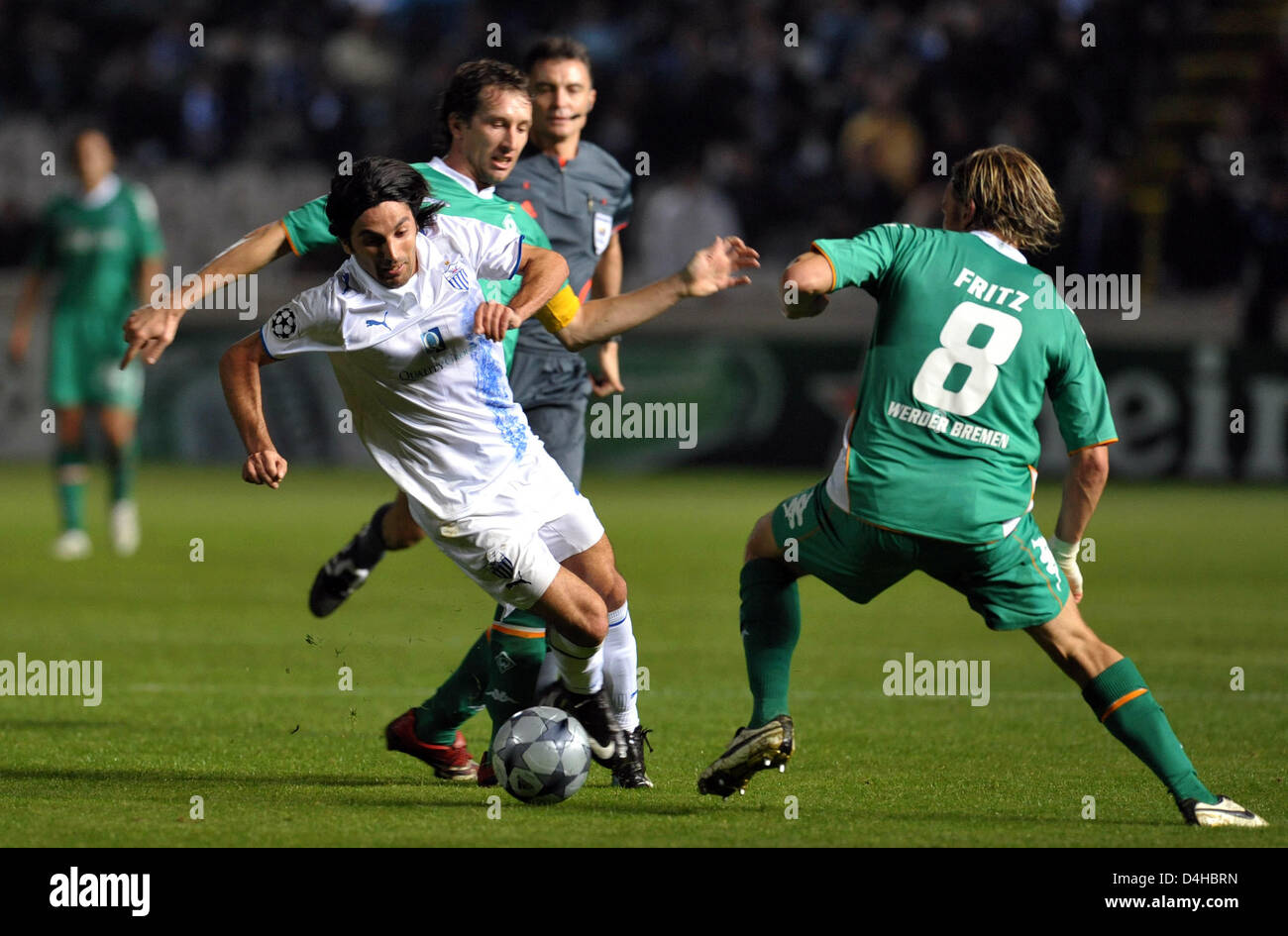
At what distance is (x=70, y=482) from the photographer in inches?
520

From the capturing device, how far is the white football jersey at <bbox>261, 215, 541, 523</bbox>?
17.3ft

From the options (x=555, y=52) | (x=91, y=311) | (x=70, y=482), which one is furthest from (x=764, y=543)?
(x=91, y=311)

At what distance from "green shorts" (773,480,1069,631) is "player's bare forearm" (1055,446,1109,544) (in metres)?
0.11

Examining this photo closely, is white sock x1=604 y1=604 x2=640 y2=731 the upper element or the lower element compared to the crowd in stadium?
lower

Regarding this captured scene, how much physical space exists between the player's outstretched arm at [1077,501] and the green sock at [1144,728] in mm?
301

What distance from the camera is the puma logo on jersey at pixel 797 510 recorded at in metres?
5.53

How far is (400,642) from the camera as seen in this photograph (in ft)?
31.0

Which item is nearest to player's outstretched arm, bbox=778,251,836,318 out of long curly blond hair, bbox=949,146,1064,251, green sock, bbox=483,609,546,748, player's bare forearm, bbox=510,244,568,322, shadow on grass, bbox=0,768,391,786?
long curly blond hair, bbox=949,146,1064,251

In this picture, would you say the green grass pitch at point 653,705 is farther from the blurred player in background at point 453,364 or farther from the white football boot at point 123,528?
the blurred player in background at point 453,364

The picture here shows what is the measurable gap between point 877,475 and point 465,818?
5.11ft

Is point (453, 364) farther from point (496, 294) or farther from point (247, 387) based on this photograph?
point (247, 387)

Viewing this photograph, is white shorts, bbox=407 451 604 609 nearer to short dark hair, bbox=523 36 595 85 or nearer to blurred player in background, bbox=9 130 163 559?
short dark hair, bbox=523 36 595 85

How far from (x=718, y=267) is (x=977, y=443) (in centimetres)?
93
